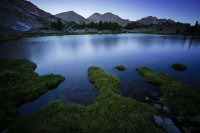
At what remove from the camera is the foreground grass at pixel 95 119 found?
38.7 feet

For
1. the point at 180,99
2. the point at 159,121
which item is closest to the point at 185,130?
the point at 159,121

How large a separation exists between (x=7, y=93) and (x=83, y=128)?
14.5 metres

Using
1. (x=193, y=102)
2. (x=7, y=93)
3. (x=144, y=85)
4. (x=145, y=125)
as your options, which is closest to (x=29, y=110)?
(x=7, y=93)

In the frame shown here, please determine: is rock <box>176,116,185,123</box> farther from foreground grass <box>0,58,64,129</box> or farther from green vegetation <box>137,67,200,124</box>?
foreground grass <box>0,58,64,129</box>

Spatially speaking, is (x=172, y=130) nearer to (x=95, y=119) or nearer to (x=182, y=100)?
(x=182, y=100)

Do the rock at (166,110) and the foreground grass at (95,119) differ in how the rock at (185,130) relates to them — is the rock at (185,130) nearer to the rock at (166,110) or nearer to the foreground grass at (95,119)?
the rock at (166,110)

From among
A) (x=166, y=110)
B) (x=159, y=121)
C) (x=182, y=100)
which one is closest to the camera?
(x=159, y=121)

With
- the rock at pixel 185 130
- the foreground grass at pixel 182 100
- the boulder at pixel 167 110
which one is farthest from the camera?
the boulder at pixel 167 110

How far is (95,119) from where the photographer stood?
13.2 meters

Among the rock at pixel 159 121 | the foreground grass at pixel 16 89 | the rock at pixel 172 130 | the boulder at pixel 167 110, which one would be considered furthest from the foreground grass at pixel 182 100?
the foreground grass at pixel 16 89

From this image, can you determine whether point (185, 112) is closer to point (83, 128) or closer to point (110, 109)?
point (110, 109)

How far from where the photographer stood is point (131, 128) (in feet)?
38.8

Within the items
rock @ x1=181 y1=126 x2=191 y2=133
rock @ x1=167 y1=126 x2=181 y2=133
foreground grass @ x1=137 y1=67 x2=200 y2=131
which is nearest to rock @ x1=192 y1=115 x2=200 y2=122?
foreground grass @ x1=137 y1=67 x2=200 y2=131

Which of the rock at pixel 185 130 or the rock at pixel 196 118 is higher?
the rock at pixel 196 118
